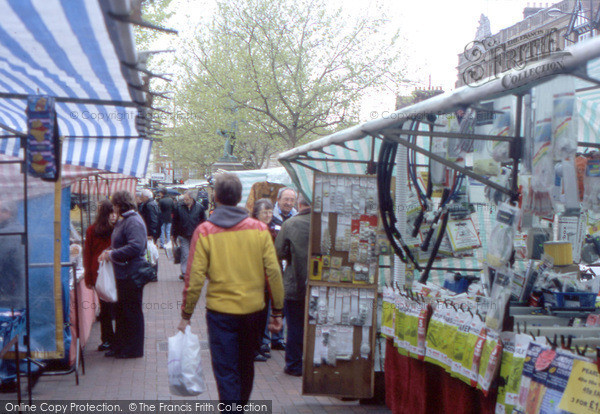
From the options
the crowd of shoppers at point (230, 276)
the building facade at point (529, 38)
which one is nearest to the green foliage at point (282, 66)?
the building facade at point (529, 38)

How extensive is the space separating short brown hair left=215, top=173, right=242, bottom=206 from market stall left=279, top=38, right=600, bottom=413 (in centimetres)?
103

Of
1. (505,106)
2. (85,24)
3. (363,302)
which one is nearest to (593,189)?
(505,106)

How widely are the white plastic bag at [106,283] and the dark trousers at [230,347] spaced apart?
2610 millimetres

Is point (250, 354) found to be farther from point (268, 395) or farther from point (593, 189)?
point (593, 189)

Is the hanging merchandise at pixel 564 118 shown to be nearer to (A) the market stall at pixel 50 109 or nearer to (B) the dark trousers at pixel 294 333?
→ (A) the market stall at pixel 50 109

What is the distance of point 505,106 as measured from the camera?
3830 mm

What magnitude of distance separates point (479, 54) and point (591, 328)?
1742 millimetres

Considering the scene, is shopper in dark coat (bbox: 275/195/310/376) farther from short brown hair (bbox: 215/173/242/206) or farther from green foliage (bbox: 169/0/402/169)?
green foliage (bbox: 169/0/402/169)

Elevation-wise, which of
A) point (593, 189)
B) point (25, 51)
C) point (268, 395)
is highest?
point (25, 51)

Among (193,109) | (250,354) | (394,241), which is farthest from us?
(193,109)

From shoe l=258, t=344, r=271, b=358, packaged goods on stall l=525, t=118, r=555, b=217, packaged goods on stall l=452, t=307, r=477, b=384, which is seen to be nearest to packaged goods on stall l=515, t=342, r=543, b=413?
packaged goods on stall l=452, t=307, r=477, b=384

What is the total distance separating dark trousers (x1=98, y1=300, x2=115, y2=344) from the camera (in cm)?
723

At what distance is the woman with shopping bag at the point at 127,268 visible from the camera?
6.77 meters

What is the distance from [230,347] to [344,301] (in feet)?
4.49
